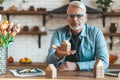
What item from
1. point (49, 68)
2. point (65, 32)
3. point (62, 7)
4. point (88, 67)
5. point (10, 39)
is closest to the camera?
point (49, 68)

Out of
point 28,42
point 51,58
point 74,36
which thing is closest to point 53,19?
point 28,42

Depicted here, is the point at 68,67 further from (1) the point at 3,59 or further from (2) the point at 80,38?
(1) the point at 3,59

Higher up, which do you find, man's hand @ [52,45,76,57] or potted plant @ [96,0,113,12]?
potted plant @ [96,0,113,12]

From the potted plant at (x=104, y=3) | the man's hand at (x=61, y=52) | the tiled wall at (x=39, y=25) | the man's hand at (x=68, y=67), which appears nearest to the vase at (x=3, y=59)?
the man's hand at (x=61, y=52)

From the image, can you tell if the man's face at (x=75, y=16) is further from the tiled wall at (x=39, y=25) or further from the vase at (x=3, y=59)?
the tiled wall at (x=39, y=25)

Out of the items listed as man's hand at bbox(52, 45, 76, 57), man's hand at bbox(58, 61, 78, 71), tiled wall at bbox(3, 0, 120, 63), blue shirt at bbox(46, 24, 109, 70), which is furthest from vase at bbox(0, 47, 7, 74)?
tiled wall at bbox(3, 0, 120, 63)

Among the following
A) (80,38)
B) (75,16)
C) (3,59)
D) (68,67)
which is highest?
(75,16)

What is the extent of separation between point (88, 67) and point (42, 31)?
2509 millimetres

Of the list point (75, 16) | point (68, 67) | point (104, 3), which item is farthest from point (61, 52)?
point (104, 3)

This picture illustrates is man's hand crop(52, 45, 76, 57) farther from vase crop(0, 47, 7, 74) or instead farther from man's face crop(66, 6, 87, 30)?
man's face crop(66, 6, 87, 30)

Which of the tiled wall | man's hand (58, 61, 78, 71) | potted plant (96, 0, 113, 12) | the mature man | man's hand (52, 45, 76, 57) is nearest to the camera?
man's hand (52, 45, 76, 57)

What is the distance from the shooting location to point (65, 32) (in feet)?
10.4

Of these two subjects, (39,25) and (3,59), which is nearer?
(3,59)

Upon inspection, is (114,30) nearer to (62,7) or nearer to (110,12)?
(110,12)
